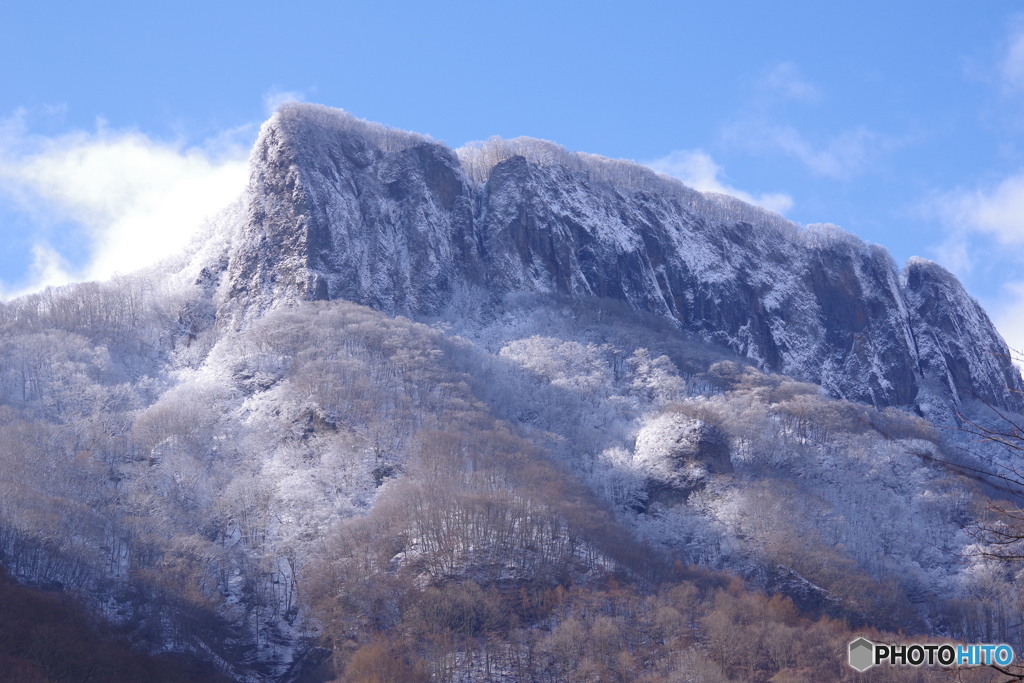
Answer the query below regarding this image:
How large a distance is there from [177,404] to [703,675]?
65868mm

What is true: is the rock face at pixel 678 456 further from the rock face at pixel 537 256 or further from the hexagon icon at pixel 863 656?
the hexagon icon at pixel 863 656

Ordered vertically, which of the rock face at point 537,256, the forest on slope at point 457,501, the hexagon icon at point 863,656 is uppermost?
the rock face at point 537,256

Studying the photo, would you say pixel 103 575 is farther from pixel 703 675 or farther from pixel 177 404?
pixel 703 675

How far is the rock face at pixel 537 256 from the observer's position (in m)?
162

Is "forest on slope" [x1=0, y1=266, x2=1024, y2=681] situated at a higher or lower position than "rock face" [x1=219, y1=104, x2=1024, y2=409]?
lower

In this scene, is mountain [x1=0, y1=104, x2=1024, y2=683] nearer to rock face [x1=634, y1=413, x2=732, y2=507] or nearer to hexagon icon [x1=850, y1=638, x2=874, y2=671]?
rock face [x1=634, y1=413, x2=732, y2=507]

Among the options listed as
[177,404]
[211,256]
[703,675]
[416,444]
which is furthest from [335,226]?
[703,675]

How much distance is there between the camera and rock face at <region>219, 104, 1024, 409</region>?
6363 inches

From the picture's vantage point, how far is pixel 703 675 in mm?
83750

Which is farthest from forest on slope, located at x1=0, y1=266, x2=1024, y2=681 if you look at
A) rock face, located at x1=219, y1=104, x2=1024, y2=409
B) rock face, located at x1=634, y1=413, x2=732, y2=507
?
rock face, located at x1=219, y1=104, x2=1024, y2=409

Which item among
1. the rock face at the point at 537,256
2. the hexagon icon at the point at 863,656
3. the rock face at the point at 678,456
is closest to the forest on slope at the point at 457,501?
the rock face at the point at 678,456

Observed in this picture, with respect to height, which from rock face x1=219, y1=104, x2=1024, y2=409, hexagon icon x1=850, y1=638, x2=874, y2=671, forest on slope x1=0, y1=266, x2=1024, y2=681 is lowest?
hexagon icon x1=850, y1=638, x2=874, y2=671

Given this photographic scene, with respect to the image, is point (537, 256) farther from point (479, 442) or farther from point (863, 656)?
point (863, 656)

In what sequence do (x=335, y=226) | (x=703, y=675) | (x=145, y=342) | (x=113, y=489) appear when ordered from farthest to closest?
(x=335, y=226), (x=145, y=342), (x=113, y=489), (x=703, y=675)
